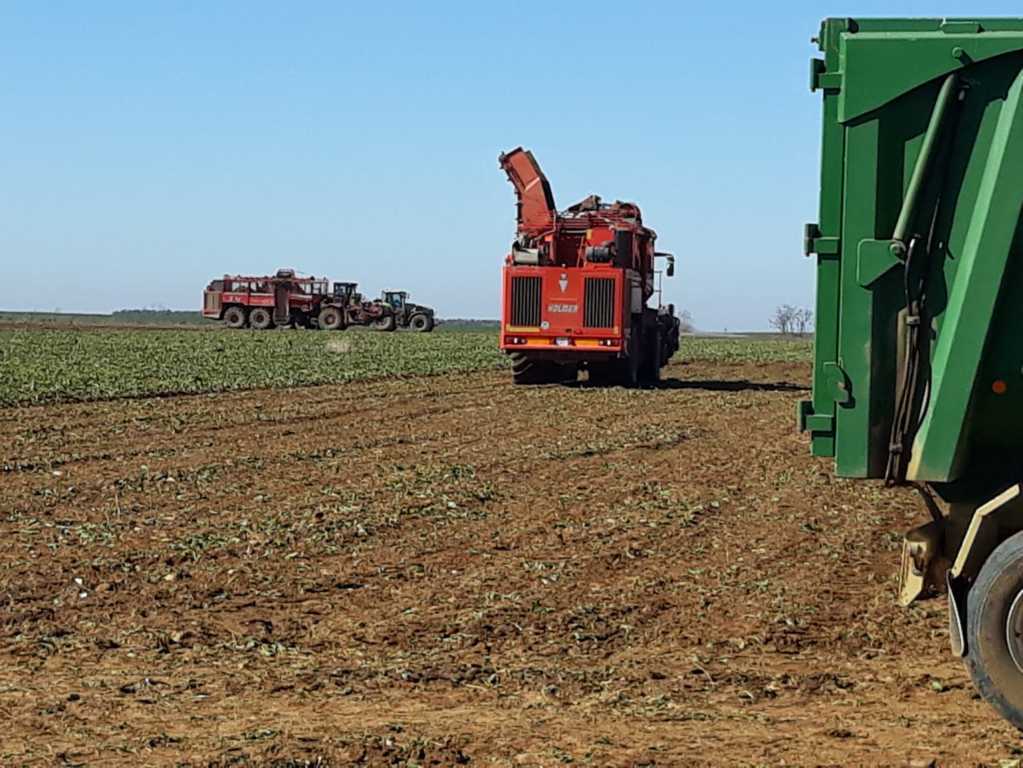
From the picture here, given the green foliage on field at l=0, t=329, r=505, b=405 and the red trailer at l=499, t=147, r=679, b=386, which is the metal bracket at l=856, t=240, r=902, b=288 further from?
the red trailer at l=499, t=147, r=679, b=386

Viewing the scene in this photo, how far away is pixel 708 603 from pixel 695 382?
2328 cm

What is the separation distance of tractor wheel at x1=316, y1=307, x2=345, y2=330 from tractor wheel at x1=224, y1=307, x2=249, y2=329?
144 inches

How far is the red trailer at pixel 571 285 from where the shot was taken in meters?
26.0

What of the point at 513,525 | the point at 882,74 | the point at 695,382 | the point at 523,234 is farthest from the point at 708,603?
the point at 695,382

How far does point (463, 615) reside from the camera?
27.1 ft

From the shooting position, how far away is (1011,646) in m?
5.69

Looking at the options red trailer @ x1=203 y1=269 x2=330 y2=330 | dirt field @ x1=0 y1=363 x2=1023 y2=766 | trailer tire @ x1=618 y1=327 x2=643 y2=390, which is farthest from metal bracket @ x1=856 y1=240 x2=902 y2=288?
red trailer @ x1=203 y1=269 x2=330 y2=330

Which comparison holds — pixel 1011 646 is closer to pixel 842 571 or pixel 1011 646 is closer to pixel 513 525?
pixel 842 571

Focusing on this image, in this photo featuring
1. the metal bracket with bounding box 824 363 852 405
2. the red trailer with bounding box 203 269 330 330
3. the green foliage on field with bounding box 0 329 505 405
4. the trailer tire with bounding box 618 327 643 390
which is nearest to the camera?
the metal bracket with bounding box 824 363 852 405

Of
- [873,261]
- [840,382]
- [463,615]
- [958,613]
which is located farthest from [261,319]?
[958,613]

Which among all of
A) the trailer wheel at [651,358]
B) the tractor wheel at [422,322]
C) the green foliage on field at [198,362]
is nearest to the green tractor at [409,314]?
the tractor wheel at [422,322]

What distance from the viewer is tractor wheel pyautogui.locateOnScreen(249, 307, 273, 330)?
69.5m

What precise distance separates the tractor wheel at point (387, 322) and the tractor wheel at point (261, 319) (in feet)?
16.5

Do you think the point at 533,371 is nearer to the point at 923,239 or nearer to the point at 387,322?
the point at 923,239
